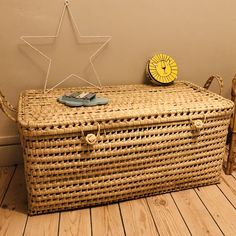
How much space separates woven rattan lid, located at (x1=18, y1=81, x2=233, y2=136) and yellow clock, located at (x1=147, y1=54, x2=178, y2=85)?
72 millimetres

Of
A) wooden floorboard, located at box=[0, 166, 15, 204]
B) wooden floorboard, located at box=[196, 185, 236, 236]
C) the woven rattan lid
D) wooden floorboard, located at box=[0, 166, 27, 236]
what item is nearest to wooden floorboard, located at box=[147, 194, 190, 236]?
wooden floorboard, located at box=[196, 185, 236, 236]

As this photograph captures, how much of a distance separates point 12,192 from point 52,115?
1.53 ft

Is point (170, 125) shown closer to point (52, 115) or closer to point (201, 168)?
point (201, 168)

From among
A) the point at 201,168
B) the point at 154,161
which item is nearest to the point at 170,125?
the point at 154,161

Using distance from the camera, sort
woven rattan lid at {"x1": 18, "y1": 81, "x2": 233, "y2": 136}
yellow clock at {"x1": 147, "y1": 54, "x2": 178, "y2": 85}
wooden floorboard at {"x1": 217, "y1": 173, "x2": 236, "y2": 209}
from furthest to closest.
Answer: yellow clock at {"x1": 147, "y1": 54, "x2": 178, "y2": 85}
wooden floorboard at {"x1": 217, "y1": 173, "x2": 236, "y2": 209}
woven rattan lid at {"x1": 18, "y1": 81, "x2": 233, "y2": 136}

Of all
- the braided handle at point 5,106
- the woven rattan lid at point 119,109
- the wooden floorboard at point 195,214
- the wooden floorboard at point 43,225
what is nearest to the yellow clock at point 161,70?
the woven rattan lid at point 119,109

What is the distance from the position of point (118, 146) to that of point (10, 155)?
67 cm

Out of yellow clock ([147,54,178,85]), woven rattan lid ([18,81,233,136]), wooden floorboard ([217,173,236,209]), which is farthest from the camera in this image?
yellow clock ([147,54,178,85])

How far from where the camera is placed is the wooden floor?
1.01 metres

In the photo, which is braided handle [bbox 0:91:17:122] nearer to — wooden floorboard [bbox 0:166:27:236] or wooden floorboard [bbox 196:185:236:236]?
wooden floorboard [bbox 0:166:27:236]

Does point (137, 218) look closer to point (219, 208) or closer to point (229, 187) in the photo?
point (219, 208)

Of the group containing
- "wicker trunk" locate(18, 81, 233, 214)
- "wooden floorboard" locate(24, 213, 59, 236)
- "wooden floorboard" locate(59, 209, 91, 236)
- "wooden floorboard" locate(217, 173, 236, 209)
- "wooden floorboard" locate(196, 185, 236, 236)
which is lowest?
"wooden floorboard" locate(217, 173, 236, 209)

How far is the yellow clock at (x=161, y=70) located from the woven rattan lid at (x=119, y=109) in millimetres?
72

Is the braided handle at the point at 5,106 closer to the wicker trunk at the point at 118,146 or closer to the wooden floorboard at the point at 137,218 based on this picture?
the wicker trunk at the point at 118,146
